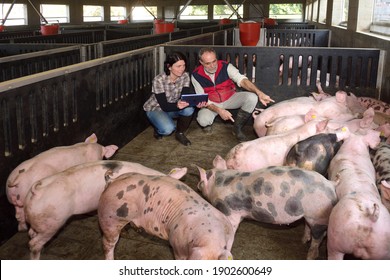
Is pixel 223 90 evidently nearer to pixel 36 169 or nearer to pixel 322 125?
pixel 322 125

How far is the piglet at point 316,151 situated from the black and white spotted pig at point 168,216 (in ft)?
2.74

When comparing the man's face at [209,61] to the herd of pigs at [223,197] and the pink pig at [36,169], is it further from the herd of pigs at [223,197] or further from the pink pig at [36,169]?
the pink pig at [36,169]

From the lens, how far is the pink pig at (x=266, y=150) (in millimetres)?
2779

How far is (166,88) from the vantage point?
413cm

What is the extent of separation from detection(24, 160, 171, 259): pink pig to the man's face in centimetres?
191

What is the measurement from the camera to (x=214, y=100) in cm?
438

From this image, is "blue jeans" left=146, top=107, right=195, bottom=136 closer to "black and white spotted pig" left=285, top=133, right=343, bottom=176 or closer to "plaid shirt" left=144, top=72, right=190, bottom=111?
"plaid shirt" left=144, top=72, right=190, bottom=111

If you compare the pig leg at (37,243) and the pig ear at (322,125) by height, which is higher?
the pig ear at (322,125)

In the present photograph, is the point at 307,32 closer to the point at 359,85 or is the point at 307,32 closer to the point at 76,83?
the point at 359,85

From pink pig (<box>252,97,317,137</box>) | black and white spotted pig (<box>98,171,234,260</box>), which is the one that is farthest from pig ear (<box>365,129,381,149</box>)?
black and white spotted pig (<box>98,171,234,260</box>)

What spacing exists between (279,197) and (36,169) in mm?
1259

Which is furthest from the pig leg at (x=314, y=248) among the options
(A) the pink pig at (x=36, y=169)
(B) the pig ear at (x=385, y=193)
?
(A) the pink pig at (x=36, y=169)

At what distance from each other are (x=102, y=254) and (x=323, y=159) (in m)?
1.36

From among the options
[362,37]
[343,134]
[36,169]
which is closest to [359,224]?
[343,134]
